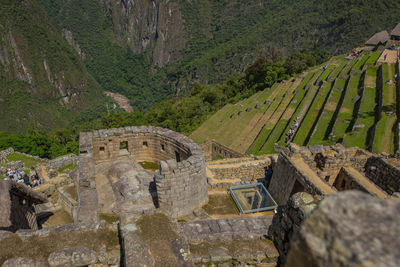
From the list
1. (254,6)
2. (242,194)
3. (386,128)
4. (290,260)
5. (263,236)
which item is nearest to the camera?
(290,260)

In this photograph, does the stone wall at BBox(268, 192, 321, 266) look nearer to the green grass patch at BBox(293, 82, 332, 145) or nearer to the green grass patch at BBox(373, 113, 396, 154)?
the green grass patch at BBox(373, 113, 396, 154)

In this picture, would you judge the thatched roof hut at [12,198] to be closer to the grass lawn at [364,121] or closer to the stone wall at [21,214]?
the stone wall at [21,214]

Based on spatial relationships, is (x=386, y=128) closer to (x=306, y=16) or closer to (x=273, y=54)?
(x=273, y=54)

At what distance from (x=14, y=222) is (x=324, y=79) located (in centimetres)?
4749

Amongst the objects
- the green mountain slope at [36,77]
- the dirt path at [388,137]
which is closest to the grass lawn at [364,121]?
the dirt path at [388,137]

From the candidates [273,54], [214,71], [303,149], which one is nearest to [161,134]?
[303,149]

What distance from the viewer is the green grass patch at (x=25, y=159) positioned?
29.6 m

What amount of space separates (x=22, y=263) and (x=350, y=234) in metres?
5.98

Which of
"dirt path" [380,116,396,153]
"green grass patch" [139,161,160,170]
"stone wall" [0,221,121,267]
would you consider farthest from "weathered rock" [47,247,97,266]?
"dirt path" [380,116,396,153]

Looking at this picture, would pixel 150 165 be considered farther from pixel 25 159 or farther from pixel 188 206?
pixel 25 159

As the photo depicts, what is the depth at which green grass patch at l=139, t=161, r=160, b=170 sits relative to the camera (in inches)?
577

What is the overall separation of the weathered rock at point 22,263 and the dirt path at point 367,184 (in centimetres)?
1098

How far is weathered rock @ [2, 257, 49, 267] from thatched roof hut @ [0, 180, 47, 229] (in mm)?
1967

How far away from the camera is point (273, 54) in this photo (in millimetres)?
72562
